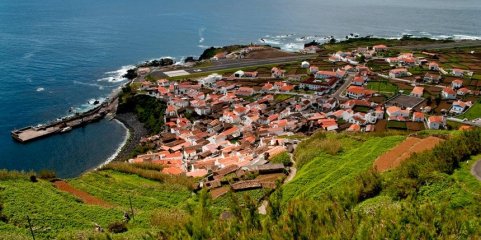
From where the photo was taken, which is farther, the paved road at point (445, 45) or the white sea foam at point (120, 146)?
the paved road at point (445, 45)

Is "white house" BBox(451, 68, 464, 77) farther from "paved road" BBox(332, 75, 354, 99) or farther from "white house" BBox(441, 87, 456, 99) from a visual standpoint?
"paved road" BBox(332, 75, 354, 99)

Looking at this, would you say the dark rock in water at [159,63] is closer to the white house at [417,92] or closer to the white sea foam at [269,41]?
the white sea foam at [269,41]

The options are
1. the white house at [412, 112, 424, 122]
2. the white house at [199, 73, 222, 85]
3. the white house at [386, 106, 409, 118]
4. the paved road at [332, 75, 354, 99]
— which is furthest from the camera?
the white house at [199, 73, 222, 85]

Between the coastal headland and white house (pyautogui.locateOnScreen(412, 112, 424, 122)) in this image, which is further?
white house (pyautogui.locateOnScreen(412, 112, 424, 122))

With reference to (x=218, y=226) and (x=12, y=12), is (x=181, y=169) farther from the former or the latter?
(x=12, y=12)

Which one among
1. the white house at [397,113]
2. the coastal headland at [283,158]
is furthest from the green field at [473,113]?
the white house at [397,113]

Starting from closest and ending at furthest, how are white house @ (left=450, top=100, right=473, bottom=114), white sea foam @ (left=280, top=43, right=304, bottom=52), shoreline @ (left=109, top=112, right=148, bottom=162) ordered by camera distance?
shoreline @ (left=109, top=112, right=148, bottom=162)
white house @ (left=450, top=100, right=473, bottom=114)
white sea foam @ (left=280, top=43, right=304, bottom=52)

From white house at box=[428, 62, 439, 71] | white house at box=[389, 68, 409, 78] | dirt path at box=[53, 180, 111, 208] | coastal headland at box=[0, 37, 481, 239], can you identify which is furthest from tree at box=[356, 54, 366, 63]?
dirt path at box=[53, 180, 111, 208]

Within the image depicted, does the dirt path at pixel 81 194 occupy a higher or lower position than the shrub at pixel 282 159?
lower
